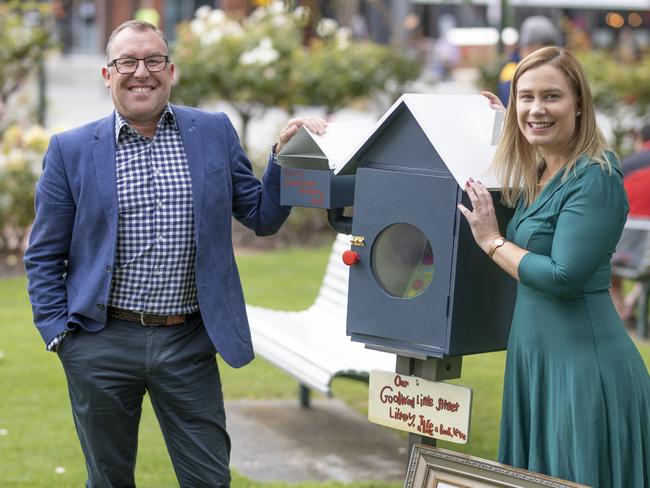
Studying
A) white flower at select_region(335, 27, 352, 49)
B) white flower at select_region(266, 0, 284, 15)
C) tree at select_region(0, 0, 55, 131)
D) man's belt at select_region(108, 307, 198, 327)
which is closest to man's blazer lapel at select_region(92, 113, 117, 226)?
man's belt at select_region(108, 307, 198, 327)

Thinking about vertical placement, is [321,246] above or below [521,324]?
below

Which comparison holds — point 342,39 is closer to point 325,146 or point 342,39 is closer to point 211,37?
point 211,37

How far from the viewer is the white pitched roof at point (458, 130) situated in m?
3.47

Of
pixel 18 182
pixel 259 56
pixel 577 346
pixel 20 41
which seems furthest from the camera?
pixel 259 56

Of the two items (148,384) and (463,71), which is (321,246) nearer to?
(148,384)

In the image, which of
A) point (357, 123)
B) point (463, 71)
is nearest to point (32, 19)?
point (357, 123)

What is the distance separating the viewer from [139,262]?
12.2ft

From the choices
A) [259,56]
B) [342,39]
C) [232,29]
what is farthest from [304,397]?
[342,39]

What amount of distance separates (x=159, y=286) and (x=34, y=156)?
6955mm

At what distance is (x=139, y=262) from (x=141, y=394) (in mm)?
486

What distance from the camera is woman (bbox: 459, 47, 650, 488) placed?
3.26 meters

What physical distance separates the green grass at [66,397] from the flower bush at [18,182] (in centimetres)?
78

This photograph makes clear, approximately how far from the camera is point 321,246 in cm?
1138

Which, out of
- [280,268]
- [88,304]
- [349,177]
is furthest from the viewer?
[280,268]
